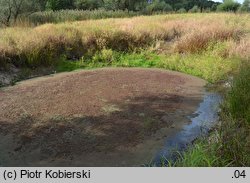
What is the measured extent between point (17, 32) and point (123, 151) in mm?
6944

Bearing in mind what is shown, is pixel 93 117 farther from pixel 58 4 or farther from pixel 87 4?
pixel 87 4

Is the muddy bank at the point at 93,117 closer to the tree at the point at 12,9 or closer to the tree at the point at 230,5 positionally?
the tree at the point at 12,9

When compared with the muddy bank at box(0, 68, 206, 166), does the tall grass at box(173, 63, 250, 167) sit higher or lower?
higher

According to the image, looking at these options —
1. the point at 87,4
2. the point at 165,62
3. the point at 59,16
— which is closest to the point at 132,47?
the point at 165,62

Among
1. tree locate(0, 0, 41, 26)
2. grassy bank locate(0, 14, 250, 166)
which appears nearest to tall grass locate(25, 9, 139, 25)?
tree locate(0, 0, 41, 26)

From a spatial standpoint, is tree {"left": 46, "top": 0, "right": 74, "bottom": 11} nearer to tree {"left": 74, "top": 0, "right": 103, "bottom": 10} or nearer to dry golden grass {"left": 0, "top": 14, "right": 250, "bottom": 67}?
tree {"left": 74, "top": 0, "right": 103, "bottom": 10}

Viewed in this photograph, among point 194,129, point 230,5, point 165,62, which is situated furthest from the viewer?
point 230,5

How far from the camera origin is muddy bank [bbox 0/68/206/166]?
4.52 m

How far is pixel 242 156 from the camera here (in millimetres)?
3670

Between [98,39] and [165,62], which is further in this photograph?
[98,39]

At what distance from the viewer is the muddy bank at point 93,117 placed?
178 inches

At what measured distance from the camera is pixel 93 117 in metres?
5.76
